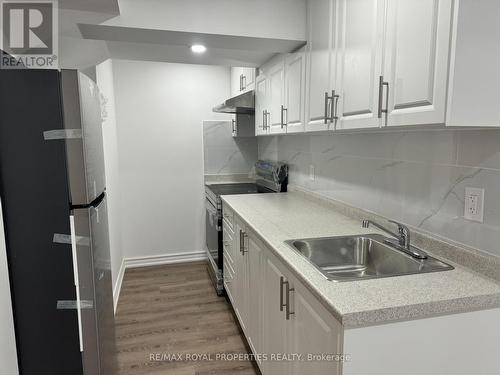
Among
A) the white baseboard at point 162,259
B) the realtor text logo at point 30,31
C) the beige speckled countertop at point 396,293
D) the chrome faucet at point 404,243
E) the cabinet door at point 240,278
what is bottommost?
the white baseboard at point 162,259

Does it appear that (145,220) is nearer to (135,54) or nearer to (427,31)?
(135,54)

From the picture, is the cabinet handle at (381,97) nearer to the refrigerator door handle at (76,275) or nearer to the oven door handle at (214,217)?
the refrigerator door handle at (76,275)

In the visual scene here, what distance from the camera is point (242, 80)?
357 cm

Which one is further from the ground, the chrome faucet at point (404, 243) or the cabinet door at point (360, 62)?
the cabinet door at point (360, 62)

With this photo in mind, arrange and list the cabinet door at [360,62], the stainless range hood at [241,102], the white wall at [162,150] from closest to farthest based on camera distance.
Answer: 1. the cabinet door at [360,62]
2. the stainless range hood at [241,102]
3. the white wall at [162,150]

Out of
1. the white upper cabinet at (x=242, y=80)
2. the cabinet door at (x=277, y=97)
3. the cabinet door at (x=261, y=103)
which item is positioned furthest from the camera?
the white upper cabinet at (x=242, y=80)

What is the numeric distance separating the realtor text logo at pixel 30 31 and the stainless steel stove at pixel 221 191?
1.69m

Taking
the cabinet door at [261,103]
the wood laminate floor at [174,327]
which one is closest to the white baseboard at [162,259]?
the wood laminate floor at [174,327]

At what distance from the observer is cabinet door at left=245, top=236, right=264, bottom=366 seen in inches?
74.4

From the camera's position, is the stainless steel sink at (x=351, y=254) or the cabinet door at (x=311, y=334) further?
the stainless steel sink at (x=351, y=254)

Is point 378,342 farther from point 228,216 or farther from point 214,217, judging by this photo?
point 214,217

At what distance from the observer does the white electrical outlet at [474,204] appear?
1273 mm

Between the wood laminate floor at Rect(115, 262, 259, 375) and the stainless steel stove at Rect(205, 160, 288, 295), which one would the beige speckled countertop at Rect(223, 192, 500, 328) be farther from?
the stainless steel stove at Rect(205, 160, 288, 295)

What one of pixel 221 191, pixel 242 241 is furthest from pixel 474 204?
pixel 221 191
